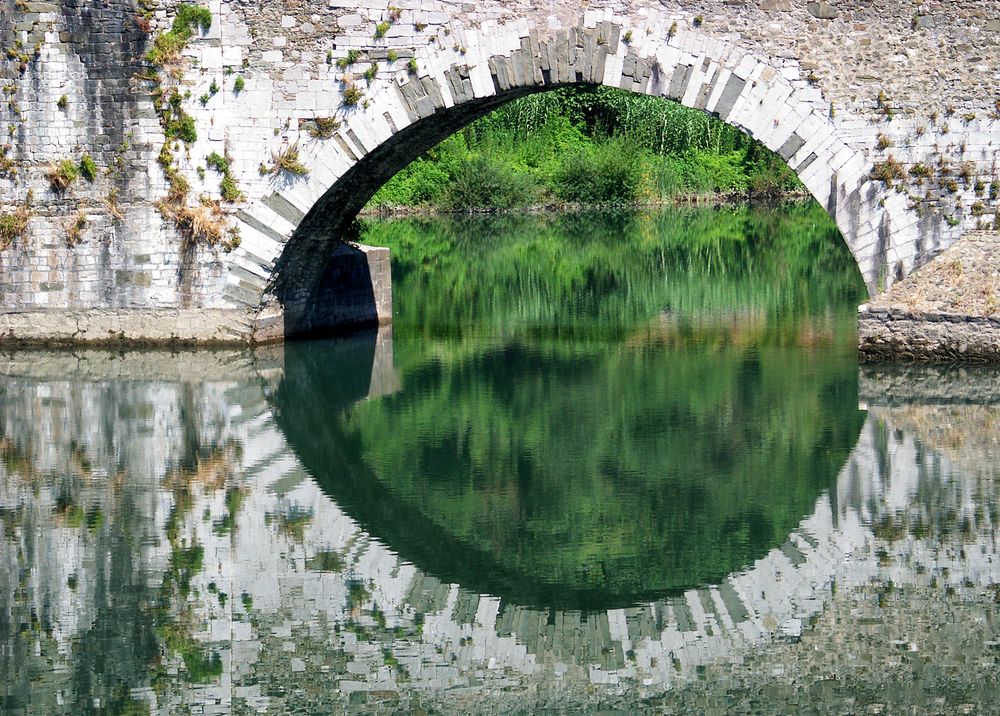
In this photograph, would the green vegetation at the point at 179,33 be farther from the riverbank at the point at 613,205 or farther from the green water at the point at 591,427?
the riverbank at the point at 613,205

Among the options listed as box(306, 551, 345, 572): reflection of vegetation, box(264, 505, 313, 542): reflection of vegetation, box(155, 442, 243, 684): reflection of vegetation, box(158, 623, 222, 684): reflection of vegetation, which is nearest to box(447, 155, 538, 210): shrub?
box(155, 442, 243, 684): reflection of vegetation

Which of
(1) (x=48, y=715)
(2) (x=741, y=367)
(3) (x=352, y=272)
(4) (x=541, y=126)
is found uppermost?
(4) (x=541, y=126)

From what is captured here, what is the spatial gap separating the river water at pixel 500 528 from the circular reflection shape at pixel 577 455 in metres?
0.03

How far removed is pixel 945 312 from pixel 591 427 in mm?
3310

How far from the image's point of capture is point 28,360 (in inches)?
599

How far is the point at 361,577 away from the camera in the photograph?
827 centimetres

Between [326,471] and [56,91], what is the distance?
19.8 ft

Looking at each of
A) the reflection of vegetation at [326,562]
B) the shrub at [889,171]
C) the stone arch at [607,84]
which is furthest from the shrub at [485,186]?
the reflection of vegetation at [326,562]

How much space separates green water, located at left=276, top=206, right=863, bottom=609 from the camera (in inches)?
344

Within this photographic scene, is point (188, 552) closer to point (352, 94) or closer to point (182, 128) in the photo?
point (352, 94)

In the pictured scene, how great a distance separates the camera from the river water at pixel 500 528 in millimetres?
6844

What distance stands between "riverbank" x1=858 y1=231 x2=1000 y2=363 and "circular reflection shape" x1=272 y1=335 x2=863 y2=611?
1.47ft

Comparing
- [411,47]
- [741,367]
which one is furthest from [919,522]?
[411,47]

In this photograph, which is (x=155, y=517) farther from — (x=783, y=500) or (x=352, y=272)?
(x=352, y=272)
